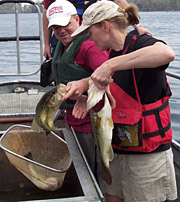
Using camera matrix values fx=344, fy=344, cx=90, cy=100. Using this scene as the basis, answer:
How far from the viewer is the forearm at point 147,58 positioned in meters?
2.35

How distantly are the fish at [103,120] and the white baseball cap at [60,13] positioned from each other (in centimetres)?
110

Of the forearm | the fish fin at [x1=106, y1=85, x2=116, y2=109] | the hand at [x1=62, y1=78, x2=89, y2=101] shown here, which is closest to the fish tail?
the fish fin at [x1=106, y1=85, x2=116, y2=109]

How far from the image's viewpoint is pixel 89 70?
3359mm

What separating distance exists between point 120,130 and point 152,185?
0.52m

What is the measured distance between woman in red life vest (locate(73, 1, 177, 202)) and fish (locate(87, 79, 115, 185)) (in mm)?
90

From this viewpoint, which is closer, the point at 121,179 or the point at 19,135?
the point at 121,179

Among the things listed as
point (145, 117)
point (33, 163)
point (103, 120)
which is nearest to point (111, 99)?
point (103, 120)

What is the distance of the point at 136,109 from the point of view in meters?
2.70

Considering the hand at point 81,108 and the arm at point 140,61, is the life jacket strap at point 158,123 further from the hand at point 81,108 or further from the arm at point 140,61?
the hand at point 81,108

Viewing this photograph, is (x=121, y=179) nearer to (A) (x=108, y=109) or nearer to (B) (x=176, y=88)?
(A) (x=108, y=109)

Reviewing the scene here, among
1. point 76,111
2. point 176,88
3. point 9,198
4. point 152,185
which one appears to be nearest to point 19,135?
point 9,198

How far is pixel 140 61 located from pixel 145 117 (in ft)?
1.75

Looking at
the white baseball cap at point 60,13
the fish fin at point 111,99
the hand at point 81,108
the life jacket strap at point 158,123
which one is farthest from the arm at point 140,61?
the white baseball cap at point 60,13

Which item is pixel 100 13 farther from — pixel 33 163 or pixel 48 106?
pixel 33 163
